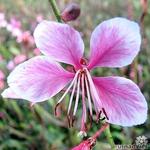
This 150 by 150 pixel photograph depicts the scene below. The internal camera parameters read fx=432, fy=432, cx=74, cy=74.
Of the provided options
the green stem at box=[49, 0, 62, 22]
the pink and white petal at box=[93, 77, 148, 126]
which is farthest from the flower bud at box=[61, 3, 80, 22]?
the pink and white petal at box=[93, 77, 148, 126]

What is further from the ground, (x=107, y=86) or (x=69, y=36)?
(x=69, y=36)

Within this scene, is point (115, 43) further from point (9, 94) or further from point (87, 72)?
point (9, 94)

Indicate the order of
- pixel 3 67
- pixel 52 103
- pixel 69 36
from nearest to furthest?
pixel 69 36 → pixel 52 103 → pixel 3 67

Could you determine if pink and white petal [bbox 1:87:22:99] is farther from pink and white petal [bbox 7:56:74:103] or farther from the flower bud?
the flower bud

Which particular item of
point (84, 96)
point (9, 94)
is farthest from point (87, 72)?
point (9, 94)

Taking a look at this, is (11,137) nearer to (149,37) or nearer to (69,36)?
(149,37)

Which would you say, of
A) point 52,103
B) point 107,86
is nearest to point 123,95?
point 107,86

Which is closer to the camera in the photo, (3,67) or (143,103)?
(143,103)
